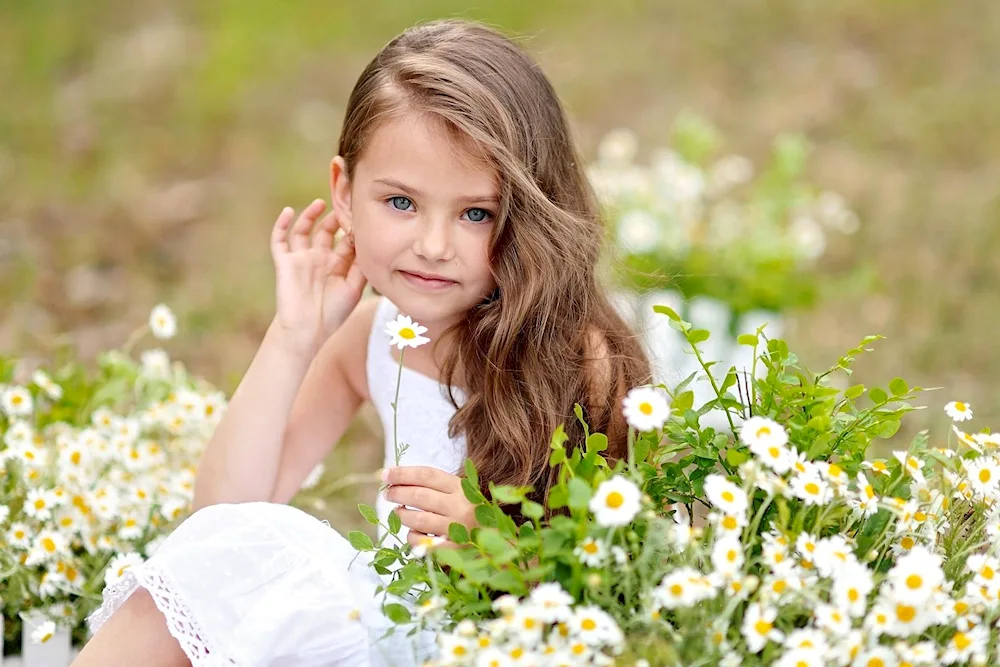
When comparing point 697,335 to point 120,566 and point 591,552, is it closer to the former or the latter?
point 591,552

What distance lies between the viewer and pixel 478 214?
1714 mm

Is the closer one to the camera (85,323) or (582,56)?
(85,323)

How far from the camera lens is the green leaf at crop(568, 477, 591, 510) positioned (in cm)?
118

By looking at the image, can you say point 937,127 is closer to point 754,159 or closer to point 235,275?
point 754,159

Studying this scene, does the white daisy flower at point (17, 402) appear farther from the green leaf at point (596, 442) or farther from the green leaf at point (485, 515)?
the green leaf at point (596, 442)

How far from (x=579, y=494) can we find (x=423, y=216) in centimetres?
63

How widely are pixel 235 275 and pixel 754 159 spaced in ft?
7.00

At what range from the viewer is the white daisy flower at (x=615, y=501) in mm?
1113

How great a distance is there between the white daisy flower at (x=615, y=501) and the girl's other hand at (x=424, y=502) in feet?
1.37

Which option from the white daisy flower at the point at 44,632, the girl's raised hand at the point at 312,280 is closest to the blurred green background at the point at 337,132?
the girl's raised hand at the point at 312,280

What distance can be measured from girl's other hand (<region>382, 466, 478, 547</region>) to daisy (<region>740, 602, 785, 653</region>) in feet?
1.60

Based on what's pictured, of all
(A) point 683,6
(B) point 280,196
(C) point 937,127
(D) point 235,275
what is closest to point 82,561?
(D) point 235,275

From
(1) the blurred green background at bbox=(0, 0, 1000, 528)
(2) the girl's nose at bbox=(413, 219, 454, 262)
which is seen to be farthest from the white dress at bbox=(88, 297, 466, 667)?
(1) the blurred green background at bbox=(0, 0, 1000, 528)

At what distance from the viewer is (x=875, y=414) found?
1.43 metres
